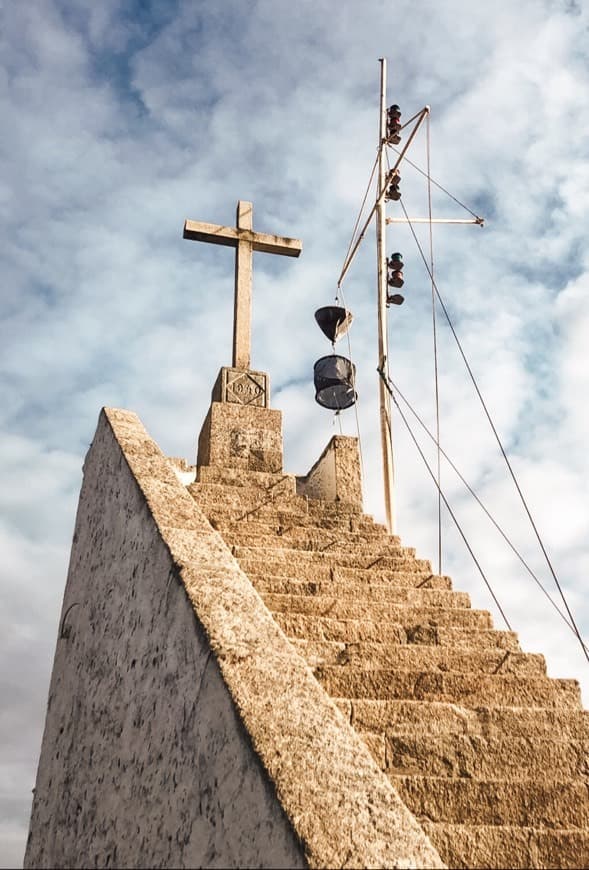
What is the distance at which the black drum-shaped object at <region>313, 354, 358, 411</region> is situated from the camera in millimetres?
8148

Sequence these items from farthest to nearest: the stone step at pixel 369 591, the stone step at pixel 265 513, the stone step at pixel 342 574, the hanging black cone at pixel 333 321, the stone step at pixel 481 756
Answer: the hanging black cone at pixel 333 321
the stone step at pixel 265 513
the stone step at pixel 342 574
the stone step at pixel 369 591
the stone step at pixel 481 756

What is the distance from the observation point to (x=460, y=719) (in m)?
3.55

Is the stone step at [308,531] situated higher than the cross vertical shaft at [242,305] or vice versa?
the cross vertical shaft at [242,305]

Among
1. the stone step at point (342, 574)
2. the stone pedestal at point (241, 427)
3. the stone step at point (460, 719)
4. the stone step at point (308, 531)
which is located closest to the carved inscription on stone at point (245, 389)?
the stone pedestal at point (241, 427)

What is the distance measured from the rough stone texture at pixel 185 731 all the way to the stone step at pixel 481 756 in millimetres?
745

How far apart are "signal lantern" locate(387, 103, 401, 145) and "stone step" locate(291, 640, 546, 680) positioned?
24.3 ft

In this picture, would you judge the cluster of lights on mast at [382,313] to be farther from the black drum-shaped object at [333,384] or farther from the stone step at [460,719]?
the stone step at [460,719]

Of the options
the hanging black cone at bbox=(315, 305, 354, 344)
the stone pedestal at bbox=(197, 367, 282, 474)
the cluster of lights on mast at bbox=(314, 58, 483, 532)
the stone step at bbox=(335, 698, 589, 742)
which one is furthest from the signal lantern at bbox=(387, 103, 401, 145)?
the stone step at bbox=(335, 698, 589, 742)

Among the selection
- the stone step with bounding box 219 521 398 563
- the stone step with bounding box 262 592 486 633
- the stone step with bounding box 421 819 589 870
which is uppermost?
the stone step with bounding box 219 521 398 563

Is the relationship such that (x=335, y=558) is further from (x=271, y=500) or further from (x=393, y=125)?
(x=393, y=125)

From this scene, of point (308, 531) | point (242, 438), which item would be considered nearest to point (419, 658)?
point (308, 531)

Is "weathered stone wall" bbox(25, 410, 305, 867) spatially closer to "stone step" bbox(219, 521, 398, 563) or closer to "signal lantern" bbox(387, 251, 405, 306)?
"stone step" bbox(219, 521, 398, 563)

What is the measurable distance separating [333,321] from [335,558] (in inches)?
165

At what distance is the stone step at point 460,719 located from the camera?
11.0 ft
